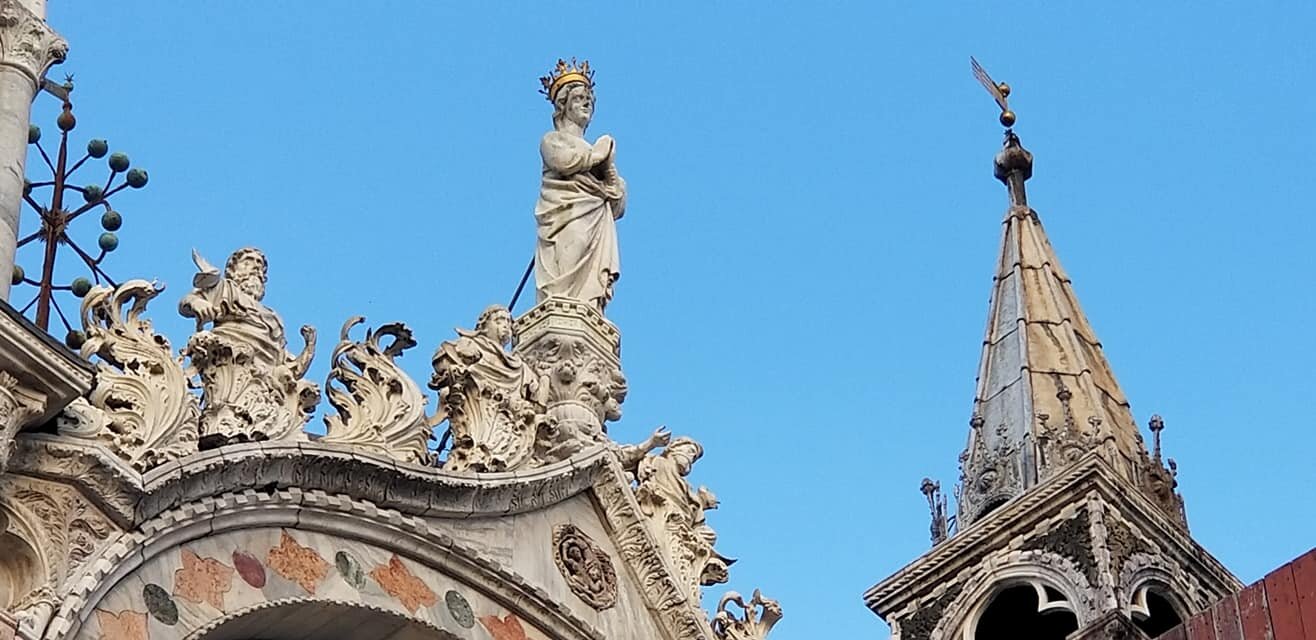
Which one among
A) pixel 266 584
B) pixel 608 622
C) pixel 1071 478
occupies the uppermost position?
pixel 1071 478

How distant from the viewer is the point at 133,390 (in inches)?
587

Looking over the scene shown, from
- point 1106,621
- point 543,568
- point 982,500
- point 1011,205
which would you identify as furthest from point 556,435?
point 1011,205

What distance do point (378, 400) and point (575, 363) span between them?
6.46 feet

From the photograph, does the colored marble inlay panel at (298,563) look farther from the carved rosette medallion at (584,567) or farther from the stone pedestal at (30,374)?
the carved rosette medallion at (584,567)

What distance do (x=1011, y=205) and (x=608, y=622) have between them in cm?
1218

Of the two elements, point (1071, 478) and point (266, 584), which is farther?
point (1071, 478)

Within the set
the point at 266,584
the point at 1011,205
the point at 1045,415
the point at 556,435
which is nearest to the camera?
the point at 266,584

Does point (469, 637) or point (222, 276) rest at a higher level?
point (222, 276)

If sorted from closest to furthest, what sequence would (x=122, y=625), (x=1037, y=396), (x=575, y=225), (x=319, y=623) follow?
(x=122, y=625), (x=319, y=623), (x=575, y=225), (x=1037, y=396)

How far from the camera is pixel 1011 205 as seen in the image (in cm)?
2836

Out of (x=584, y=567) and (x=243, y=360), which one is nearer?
(x=243, y=360)

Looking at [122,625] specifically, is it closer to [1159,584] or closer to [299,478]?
[299,478]

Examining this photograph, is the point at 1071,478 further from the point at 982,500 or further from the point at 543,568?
the point at 543,568

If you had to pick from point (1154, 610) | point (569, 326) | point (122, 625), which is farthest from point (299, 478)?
point (1154, 610)
